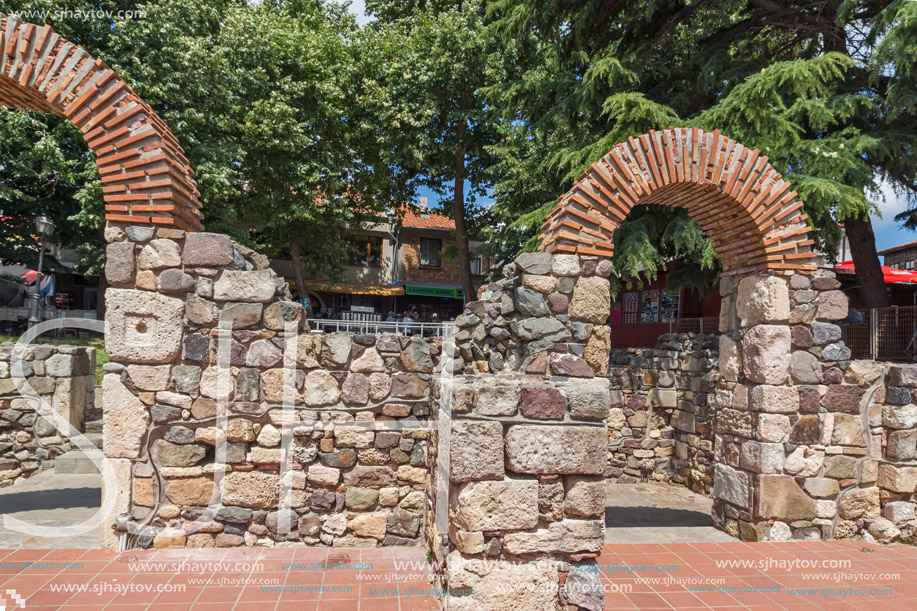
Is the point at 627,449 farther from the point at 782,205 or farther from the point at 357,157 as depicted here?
the point at 357,157

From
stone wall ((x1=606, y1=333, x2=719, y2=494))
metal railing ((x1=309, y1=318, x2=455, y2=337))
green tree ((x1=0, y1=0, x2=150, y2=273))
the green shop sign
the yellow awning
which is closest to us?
stone wall ((x1=606, y1=333, x2=719, y2=494))

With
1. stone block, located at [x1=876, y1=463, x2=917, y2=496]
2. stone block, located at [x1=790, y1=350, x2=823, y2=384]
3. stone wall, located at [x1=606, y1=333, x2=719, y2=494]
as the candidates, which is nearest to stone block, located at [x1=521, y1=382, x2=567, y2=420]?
stone block, located at [x1=790, y1=350, x2=823, y2=384]

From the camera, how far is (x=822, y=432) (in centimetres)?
467

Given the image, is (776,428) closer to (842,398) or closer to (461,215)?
(842,398)

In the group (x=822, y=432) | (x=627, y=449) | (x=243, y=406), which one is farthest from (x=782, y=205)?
(x=243, y=406)

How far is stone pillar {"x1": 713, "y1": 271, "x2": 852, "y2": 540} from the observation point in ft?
15.0

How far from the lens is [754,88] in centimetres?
634

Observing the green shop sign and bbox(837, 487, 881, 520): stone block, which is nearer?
bbox(837, 487, 881, 520): stone block

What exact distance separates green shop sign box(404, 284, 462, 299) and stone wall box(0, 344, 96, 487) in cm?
1528

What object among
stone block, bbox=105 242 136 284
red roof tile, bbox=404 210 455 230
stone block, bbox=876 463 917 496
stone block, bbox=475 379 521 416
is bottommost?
stone block, bbox=876 463 917 496

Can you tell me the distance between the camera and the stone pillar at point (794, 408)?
180 inches

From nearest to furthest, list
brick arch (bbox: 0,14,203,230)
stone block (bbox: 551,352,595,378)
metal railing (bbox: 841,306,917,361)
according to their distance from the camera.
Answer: brick arch (bbox: 0,14,203,230)
stone block (bbox: 551,352,595,378)
metal railing (bbox: 841,306,917,361)

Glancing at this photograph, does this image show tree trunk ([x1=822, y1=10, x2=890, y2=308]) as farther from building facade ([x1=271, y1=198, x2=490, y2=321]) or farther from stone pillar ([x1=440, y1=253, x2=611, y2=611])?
building facade ([x1=271, y1=198, x2=490, y2=321])

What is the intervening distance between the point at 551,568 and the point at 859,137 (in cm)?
760
